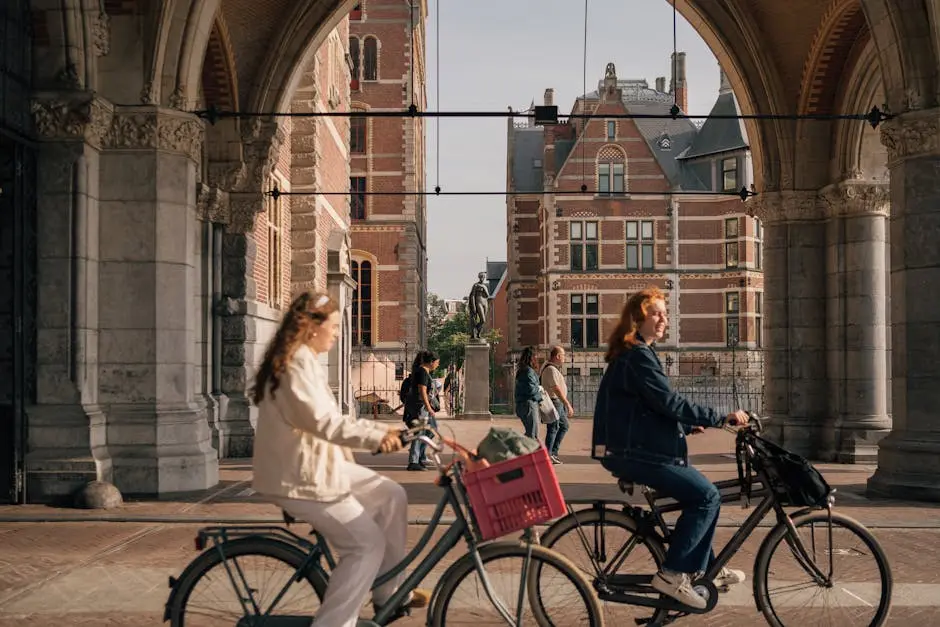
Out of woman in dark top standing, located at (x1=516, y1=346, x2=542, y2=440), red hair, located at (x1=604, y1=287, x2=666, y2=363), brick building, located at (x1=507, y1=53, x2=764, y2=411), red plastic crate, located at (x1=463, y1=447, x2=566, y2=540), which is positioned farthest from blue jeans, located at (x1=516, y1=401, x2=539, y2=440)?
brick building, located at (x1=507, y1=53, x2=764, y2=411)

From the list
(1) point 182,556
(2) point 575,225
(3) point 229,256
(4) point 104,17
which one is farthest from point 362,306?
(1) point 182,556

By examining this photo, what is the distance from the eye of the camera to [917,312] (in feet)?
36.0

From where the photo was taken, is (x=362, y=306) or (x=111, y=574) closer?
(x=111, y=574)

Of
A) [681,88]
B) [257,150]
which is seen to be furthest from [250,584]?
[681,88]

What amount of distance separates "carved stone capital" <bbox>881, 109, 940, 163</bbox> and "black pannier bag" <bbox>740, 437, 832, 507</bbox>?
7055mm

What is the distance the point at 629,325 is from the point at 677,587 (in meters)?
1.15

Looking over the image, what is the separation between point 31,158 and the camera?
1045 cm

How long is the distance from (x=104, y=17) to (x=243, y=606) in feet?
26.3

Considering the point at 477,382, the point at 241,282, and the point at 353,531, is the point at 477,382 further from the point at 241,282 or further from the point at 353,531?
the point at 353,531

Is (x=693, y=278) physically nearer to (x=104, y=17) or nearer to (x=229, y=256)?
(x=229, y=256)

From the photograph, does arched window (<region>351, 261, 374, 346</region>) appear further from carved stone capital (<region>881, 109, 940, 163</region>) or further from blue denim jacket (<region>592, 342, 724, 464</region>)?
blue denim jacket (<region>592, 342, 724, 464</region>)

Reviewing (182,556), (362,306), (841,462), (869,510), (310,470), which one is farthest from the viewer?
(362,306)

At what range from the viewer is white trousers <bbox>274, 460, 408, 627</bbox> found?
4.14 m

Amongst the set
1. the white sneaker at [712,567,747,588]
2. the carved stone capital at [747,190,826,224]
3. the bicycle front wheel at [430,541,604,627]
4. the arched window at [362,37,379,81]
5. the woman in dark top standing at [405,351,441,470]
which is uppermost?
the arched window at [362,37,379,81]
